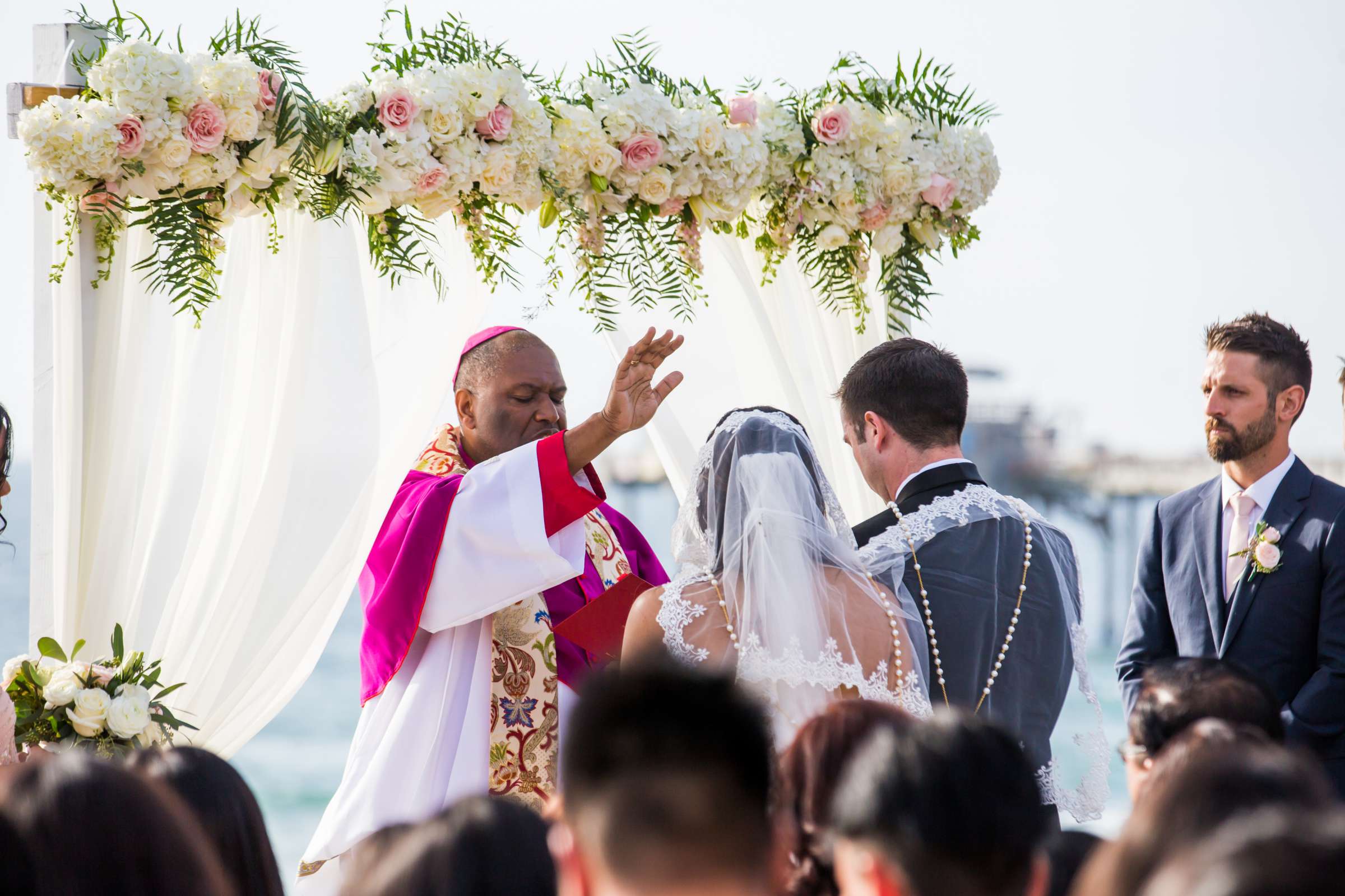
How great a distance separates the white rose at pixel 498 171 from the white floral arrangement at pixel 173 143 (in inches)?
20.4

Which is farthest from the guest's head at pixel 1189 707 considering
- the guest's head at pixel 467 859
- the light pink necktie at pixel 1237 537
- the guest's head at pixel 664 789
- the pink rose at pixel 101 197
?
the pink rose at pixel 101 197

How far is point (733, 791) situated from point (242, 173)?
2.68 meters

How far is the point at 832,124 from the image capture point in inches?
155

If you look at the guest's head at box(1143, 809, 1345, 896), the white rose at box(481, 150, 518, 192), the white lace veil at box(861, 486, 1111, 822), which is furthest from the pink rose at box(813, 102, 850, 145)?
the guest's head at box(1143, 809, 1345, 896)

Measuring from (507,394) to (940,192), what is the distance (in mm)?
1508

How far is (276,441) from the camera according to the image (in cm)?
387

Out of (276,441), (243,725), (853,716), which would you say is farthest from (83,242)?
(853,716)

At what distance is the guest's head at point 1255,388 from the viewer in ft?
12.1

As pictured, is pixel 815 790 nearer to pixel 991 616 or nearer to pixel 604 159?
pixel 991 616

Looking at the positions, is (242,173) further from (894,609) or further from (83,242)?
(894,609)

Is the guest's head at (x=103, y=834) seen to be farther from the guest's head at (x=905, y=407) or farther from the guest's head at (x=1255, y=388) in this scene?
the guest's head at (x=1255, y=388)

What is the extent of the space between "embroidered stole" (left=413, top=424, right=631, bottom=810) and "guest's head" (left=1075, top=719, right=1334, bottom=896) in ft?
7.81

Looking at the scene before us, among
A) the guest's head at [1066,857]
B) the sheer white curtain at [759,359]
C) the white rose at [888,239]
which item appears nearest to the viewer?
the guest's head at [1066,857]

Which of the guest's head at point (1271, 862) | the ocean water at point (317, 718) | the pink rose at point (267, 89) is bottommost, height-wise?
the ocean water at point (317, 718)
